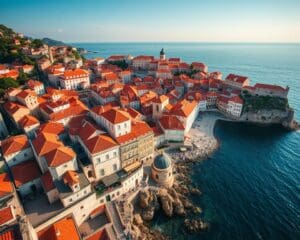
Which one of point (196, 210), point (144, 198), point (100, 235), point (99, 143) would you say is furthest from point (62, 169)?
point (196, 210)

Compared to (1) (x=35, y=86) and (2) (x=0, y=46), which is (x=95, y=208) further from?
(2) (x=0, y=46)

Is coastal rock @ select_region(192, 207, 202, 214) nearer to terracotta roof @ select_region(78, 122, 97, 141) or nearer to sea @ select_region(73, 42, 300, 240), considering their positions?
sea @ select_region(73, 42, 300, 240)

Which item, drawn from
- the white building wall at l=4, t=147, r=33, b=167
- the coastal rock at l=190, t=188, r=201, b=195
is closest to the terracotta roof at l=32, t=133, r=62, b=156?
the white building wall at l=4, t=147, r=33, b=167

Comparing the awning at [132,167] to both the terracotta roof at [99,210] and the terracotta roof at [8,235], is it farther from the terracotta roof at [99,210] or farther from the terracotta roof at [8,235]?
the terracotta roof at [8,235]

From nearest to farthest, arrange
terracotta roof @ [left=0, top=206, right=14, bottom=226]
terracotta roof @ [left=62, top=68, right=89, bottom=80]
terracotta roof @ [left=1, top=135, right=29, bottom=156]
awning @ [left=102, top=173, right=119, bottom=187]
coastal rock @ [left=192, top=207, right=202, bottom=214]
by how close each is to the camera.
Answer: terracotta roof @ [left=0, top=206, right=14, bottom=226] < awning @ [left=102, top=173, right=119, bottom=187] < coastal rock @ [left=192, top=207, right=202, bottom=214] < terracotta roof @ [left=1, top=135, right=29, bottom=156] < terracotta roof @ [left=62, top=68, right=89, bottom=80]

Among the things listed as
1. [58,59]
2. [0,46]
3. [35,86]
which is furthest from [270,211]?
[0,46]
